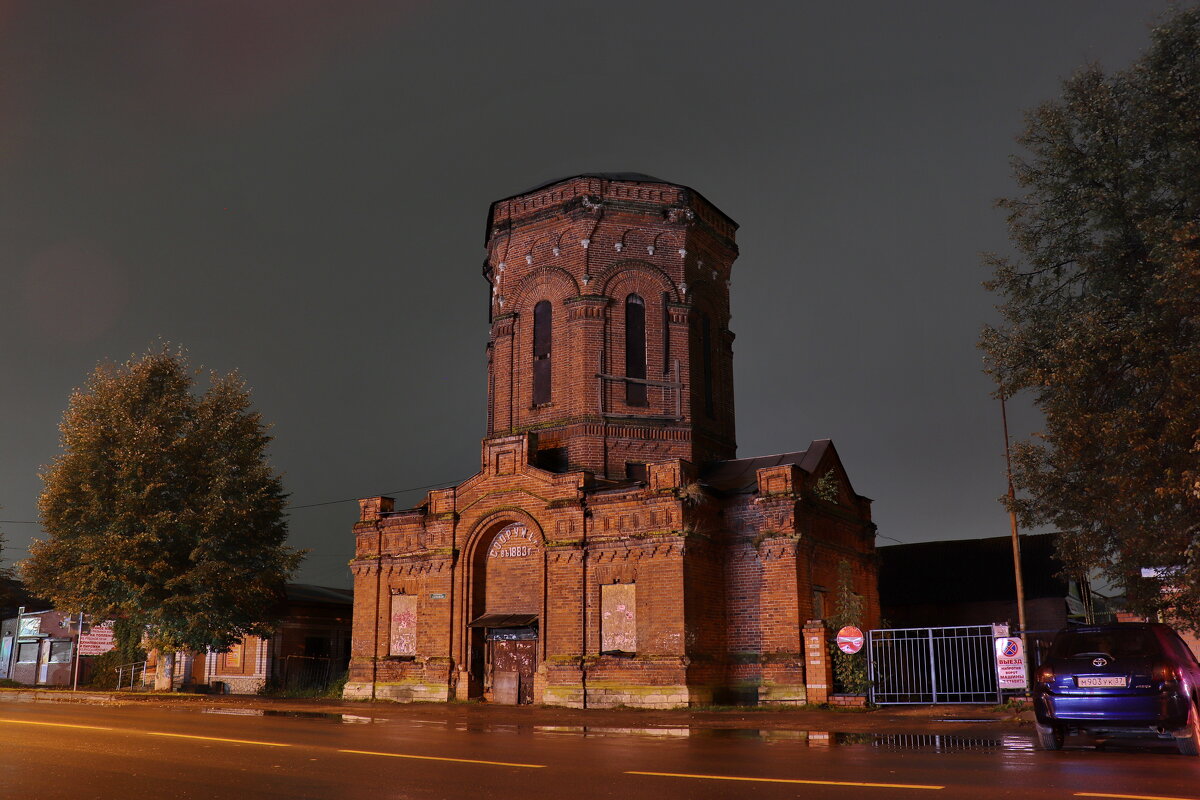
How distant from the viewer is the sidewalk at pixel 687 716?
56.1 ft

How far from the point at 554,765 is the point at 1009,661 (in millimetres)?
11766

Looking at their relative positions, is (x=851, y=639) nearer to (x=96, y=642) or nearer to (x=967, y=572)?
(x=967, y=572)

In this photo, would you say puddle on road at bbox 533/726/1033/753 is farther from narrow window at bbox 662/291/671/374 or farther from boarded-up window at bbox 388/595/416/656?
narrow window at bbox 662/291/671/374

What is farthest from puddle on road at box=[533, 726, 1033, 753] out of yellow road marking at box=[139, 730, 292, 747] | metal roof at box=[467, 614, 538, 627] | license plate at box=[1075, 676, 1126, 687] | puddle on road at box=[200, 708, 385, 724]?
metal roof at box=[467, 614, 538, 627]

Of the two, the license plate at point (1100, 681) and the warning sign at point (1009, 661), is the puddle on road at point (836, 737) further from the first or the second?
the warning sign at point (1009, 661)

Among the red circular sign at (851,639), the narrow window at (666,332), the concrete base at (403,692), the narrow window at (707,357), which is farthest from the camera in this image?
the narrow window at (707,357)

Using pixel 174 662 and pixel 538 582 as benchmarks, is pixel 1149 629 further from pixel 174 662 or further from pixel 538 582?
pixel 174 662

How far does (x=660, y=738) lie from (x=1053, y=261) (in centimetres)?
1191

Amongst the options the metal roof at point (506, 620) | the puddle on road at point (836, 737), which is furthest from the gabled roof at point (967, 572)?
the puddle on road at point (836, 737)

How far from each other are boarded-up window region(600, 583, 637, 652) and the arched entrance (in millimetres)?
1876

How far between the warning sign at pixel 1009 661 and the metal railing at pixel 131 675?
3259cm

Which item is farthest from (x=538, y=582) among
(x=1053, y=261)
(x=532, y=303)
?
(x=1053, y=261)

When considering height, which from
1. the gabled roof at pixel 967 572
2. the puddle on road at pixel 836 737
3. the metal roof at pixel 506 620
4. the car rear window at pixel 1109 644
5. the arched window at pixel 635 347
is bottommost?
the puddle on road at pixel 836 737

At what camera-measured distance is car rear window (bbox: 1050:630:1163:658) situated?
11570 millimetres
